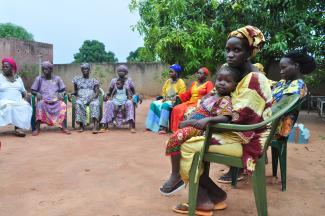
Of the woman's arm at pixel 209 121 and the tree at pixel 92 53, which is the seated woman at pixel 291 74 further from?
the tree at pixel 92 53

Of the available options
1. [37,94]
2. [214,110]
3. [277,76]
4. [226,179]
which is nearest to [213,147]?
[214,110]

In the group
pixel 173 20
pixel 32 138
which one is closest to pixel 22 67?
pixel 173 20

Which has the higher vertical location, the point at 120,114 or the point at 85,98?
the point at 85,98

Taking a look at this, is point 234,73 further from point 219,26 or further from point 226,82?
point 219,26

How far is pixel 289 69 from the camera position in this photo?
388 centimetres

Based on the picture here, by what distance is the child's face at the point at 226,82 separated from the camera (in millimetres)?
2865

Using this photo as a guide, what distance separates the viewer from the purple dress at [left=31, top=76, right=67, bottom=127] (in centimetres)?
729

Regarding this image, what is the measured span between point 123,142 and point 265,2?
183 inches

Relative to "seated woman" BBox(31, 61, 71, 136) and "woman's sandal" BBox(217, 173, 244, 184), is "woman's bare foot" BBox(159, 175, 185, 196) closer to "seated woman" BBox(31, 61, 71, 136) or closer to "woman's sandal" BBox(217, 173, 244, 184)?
"woman's sandal" BBox(217, 173, 244, 184)

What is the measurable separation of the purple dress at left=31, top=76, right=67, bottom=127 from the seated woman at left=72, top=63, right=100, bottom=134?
0.33m

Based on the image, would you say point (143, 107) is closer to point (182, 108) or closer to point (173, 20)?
point (173, 20)

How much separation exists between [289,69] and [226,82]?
1308mm

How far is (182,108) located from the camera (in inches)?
278

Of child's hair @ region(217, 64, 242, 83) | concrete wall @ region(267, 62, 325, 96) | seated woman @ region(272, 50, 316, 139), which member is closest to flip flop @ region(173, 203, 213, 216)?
child's hair @ region(217, 64, 242, 83)
